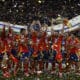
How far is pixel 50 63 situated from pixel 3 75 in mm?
2057

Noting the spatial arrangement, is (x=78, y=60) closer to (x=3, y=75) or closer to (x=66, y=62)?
(x=66, y=62)

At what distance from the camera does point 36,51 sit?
720 inches

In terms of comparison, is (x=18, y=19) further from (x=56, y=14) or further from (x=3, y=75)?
(x=3, y=75)

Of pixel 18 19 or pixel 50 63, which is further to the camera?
pixel 18 19

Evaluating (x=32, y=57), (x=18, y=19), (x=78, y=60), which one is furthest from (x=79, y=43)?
(x=18, y=19)

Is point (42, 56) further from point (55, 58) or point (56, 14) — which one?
point (56, 14)

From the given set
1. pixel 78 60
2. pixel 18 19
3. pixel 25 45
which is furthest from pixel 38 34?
pixel 18 19

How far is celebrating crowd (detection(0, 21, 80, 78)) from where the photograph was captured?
18062 millimetres

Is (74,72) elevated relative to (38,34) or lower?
lower

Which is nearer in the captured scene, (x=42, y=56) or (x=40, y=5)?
(x=42, y=56)

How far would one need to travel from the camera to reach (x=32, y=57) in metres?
18.4

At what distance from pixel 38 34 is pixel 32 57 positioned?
94 cm

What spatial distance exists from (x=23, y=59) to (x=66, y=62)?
1.71 metres

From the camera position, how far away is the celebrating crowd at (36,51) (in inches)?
711
